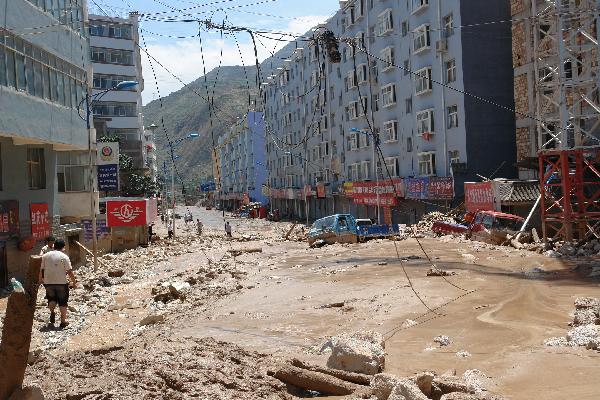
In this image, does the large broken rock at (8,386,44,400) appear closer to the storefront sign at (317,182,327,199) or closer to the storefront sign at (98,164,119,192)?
the storefront sign at (98,164,119,192)

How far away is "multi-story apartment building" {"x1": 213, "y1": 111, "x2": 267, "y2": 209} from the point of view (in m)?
102

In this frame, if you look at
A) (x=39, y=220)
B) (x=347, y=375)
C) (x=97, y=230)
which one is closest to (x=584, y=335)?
(x=347, y=375)

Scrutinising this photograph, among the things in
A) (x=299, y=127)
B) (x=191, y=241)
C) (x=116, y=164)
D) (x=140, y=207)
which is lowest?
(x=191, y=241)

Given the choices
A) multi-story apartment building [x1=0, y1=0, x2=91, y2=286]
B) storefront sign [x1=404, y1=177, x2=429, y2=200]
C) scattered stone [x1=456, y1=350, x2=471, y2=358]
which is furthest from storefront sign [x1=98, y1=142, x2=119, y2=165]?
scattered stone [x1=456, y1=350, x2=471, y2=358]

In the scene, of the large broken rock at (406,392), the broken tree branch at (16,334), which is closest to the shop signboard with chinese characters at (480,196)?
the large broken rock at (406,392)

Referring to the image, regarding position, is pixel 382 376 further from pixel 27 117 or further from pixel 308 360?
pixel 27 117

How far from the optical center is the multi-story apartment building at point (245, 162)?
102250 mm

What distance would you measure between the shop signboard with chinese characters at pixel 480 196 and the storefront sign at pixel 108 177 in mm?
21703

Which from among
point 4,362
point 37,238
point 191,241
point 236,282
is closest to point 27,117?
point 37,238

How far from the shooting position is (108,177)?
126ft

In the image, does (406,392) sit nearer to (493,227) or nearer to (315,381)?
(315,381)

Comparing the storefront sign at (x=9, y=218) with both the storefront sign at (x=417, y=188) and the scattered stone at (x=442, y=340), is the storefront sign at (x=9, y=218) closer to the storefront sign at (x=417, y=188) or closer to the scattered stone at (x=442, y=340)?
the scattered stone at (x=442, y=340)

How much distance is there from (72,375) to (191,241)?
36746 mm

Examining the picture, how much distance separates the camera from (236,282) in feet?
59.9
